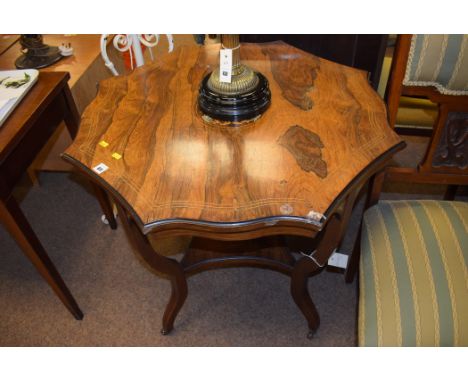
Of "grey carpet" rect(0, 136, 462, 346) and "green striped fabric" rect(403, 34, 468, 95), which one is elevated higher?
"green striped fabric" rect(403, 34, 468, 95)

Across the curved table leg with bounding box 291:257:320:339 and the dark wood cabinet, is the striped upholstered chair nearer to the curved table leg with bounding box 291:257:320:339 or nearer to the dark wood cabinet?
the curved table leg with bounding box 291:257:320:339

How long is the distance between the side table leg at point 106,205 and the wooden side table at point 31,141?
30cm

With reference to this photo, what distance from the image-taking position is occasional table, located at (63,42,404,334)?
86cm

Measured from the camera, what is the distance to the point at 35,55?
5.68 feet

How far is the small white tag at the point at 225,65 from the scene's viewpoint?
1.04 meters

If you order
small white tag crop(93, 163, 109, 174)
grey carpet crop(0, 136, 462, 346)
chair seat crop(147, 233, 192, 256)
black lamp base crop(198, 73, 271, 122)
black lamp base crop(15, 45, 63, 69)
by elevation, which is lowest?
grey carpet crop(0, 136, 462, 346)

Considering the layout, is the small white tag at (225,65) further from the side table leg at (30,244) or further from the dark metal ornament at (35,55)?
the dark metal ornament at (35,55)

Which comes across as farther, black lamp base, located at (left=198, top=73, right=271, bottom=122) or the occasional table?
black lamp base, located at (left=198, top=73, right=271, bottom=122)

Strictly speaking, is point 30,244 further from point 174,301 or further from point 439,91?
point 439,91

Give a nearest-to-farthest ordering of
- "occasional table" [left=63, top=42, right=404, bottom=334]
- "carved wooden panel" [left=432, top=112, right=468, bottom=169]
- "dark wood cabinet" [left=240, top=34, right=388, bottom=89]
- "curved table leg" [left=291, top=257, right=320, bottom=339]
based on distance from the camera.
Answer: "occasional table" [left=63, top=42, right=404, bottom=334] → "carved wooden panel" [left=432, top=112, right=468, bottom=169] → "curved table leg" [left=291, top=257, right=320, bottom=339] → "dark wood cabinet" [left=240, top=34, right=388, bottom=89]

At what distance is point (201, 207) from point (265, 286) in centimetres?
77

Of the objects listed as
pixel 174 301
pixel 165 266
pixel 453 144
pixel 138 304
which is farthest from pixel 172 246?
pixel 453 144

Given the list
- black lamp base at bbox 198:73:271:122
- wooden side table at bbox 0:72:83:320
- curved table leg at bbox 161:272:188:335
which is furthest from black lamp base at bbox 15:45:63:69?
curved table leg at bbox 161:272:188:335

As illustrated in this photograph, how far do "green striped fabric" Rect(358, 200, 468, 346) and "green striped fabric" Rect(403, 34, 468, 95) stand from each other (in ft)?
1.11
